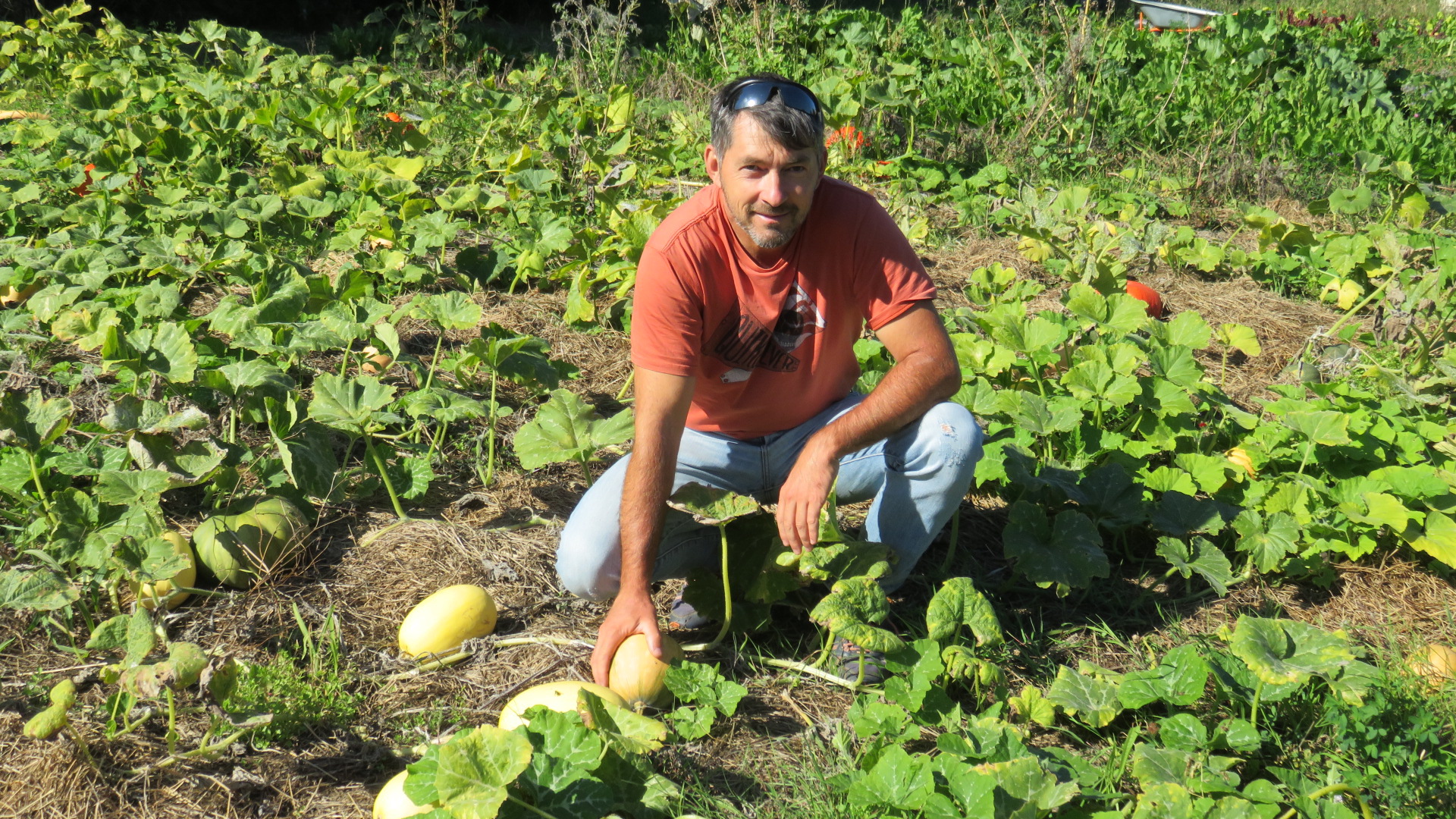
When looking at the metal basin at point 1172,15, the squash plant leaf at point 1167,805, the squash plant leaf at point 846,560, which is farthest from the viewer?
the metal basin at point 1172,15

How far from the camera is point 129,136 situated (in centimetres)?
467

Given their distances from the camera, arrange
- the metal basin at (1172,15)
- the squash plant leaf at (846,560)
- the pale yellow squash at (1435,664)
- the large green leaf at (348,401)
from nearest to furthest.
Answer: the squash plant leaf at (846,560)
the pale yellow squash at (1435,664)
the large green leaf at (348,401)
the metal basin at (1172,15)

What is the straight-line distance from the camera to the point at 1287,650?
2.02 meters

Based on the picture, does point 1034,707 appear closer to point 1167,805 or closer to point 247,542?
point 1167,805

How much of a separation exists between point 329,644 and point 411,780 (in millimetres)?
775

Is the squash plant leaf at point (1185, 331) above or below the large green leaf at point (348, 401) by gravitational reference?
above

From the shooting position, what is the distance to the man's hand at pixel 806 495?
213 cm

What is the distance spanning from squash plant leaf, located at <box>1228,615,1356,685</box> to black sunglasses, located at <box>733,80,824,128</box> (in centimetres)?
125

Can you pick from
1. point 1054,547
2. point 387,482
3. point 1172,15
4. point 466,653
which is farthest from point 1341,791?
point 1172,15

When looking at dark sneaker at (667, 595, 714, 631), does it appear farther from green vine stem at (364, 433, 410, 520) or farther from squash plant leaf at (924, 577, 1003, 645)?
green vine stem at (364, 433, 410, 520)

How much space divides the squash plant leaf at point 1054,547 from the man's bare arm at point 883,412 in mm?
393

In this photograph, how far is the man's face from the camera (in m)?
2.13

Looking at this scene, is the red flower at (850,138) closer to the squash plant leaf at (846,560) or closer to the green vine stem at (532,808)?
the squash plant leaf at (846,560)

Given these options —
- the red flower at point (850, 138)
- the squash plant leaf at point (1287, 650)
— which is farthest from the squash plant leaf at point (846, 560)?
the red flower at point (850, 138)
